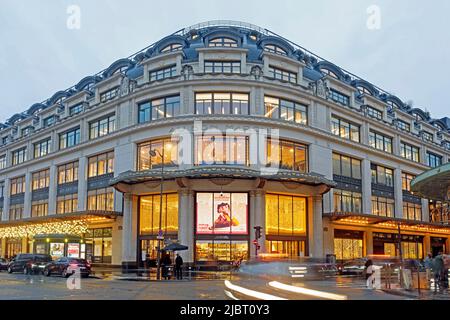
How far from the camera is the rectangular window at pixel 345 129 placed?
53.3 meters

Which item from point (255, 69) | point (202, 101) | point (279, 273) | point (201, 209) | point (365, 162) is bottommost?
point (279, 273)

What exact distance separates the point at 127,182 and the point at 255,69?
15.9m

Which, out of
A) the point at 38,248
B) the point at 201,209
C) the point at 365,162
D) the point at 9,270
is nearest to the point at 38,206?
the point at 38,248

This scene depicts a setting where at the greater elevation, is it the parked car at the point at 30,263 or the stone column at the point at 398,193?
the stone column at the point at 398,193

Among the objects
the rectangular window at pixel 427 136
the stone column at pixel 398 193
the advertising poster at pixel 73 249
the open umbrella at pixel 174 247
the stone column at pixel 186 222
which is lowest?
the advertising poster at pixel 73 249

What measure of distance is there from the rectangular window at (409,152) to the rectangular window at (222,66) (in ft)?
91.6

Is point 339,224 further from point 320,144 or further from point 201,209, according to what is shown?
point 201,209

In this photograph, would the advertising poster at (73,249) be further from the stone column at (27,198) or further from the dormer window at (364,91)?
the dormer window at (364,91)

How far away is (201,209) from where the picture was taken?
4419 cm

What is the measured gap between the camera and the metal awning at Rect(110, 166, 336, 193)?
→ 41.4 m

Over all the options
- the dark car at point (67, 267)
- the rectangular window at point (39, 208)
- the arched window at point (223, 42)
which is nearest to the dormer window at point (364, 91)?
the arched window at point (223, 42)
